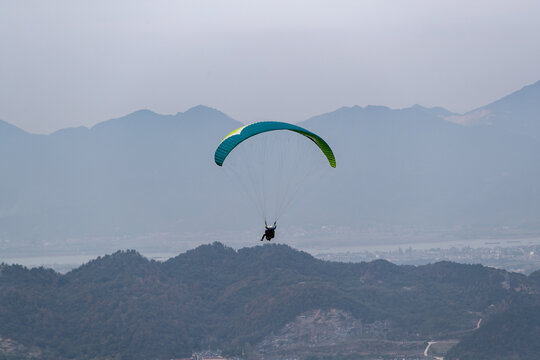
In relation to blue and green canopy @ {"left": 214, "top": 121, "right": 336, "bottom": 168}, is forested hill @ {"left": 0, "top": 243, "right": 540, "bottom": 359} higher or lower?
lower

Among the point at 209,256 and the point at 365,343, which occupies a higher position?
the point at 209,256

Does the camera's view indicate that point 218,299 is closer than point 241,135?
No

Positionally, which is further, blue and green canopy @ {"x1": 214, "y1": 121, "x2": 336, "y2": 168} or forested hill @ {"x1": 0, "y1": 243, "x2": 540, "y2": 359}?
forested hill @ {"x1": 0, "y1": 243, "x2": 540, "y2": 359}

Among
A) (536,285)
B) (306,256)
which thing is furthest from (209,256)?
(536,285)

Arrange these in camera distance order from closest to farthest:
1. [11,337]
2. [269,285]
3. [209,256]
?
1. [11,337]
2. [269,285]
3. [209,256]

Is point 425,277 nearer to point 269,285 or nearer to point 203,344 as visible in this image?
point 269,285

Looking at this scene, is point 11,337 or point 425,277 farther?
point 425,277

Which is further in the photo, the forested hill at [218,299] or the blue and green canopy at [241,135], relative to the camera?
the forested hill at [218,299]

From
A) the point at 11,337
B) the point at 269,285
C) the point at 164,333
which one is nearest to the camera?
the point at 11,337
